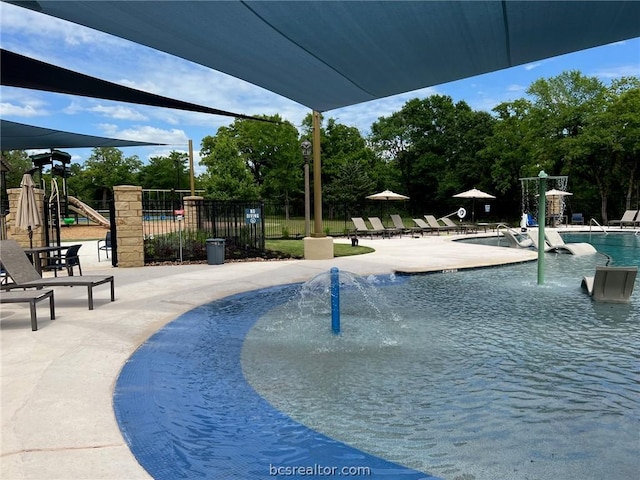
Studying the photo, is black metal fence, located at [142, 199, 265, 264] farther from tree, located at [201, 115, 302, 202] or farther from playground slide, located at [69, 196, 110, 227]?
tree, located at [201, 115, 302, 202]

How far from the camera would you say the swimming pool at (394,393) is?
2.71 metres

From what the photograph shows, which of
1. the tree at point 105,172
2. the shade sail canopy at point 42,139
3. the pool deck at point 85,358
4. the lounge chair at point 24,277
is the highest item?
the tree at point 105,172

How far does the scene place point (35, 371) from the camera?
12.9 ft

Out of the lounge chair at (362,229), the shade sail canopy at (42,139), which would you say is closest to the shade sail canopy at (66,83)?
the shade sail canopy at (42,139)

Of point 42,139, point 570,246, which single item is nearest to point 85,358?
point 42,139

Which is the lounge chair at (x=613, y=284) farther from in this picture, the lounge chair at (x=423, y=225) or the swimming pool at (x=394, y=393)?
the lounge chair at (x=423, y=225)

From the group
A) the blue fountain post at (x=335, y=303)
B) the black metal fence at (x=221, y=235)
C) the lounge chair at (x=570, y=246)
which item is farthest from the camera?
the lounge chair at (x=570, y=246)

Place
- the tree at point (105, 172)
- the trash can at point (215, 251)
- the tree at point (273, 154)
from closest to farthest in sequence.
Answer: the trash can at point (215, 251)
the tree at point (273, 154)
the tree at point (105, 172)

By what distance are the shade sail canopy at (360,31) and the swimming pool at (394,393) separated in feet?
10.6

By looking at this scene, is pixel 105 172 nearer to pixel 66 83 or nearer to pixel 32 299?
pixel 66 83

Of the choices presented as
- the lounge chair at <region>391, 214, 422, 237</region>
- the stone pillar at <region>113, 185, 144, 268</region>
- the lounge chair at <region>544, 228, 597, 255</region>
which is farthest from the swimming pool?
the lounge chair at <region>391, 214, 422, 237</region>

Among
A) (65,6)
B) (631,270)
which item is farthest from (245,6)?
(631,270)

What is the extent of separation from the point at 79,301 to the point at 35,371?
139 inches

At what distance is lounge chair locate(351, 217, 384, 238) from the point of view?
19.6 metres
